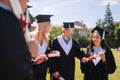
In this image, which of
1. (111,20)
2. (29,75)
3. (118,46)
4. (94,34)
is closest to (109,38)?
(118,46)

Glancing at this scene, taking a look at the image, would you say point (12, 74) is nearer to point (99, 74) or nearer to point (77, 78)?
point (99, 74)

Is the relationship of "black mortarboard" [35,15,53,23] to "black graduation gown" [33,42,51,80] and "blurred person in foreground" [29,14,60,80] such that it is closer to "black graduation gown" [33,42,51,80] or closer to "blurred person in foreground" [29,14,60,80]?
"blurred person in foreground" [29,14,60,80]

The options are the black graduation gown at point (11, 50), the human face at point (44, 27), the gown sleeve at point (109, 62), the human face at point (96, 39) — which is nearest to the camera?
the black graduation gown at point (11, 50)

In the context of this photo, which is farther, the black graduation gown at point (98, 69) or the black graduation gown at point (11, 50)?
the black graduation gown at point (98, 69)

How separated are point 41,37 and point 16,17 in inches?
228

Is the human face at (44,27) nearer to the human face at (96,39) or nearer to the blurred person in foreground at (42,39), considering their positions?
the blurred person in foreground at (42,39)

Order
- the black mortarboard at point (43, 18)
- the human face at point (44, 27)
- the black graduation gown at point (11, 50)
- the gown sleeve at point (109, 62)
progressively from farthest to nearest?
the gown sleeve at point (109, 62)
the black mortarboard at point (43, 18)
the human face at point (44, 27)
the black graduation gown at point (11, 50)

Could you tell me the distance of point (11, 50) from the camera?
138cm

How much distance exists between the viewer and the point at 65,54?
8945 mm

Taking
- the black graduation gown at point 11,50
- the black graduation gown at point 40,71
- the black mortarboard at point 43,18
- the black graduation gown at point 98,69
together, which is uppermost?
the black graduation gown at point 11,50

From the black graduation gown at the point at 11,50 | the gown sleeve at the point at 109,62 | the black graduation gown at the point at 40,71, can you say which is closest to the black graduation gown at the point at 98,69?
the gown sleeve at the point at 109,62

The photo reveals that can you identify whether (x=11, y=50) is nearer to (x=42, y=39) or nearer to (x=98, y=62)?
(x=42, y=39)

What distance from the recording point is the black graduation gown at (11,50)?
138 centimetres

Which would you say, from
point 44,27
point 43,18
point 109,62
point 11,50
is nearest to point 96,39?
point 109,62
